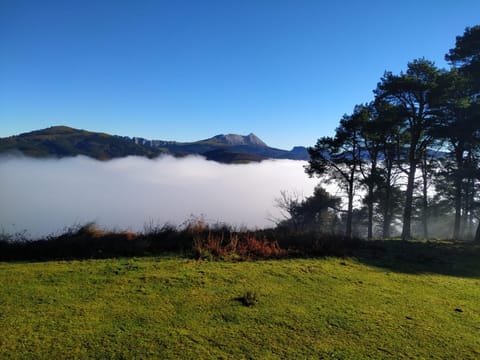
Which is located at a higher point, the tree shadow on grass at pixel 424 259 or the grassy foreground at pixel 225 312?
the grassy foreground at pixel 225 312

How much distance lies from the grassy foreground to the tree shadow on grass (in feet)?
3.28

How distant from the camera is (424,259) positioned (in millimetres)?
8812

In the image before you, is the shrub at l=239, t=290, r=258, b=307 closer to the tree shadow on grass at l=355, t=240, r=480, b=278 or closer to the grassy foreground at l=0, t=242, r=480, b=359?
the grassy foreground at l=0, t=242, r=480, b=359

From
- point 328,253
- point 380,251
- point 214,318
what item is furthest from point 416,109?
point 214,318

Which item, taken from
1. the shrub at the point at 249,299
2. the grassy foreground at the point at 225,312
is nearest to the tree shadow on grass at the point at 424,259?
the grassy foreground at the point at 225,312

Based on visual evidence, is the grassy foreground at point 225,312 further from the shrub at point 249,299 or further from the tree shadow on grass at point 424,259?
the tree shadow on grass at point 424,259

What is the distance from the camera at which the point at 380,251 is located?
31.9 ft

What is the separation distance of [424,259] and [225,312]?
7.95 meters

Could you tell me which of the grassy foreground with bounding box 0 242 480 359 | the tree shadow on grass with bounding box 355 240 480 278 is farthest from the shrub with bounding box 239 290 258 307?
the tree shadow on grass with bounding box 355 240 480 278

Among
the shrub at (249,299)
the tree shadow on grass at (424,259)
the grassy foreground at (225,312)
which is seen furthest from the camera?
the tree shadow on grass at (424,259)

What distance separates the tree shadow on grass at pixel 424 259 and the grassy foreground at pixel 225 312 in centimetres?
100

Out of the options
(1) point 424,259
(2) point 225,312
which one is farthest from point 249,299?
(1) point 424,259

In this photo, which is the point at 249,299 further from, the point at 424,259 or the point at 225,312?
the point at 424,259

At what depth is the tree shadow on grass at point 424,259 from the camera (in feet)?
25.4
